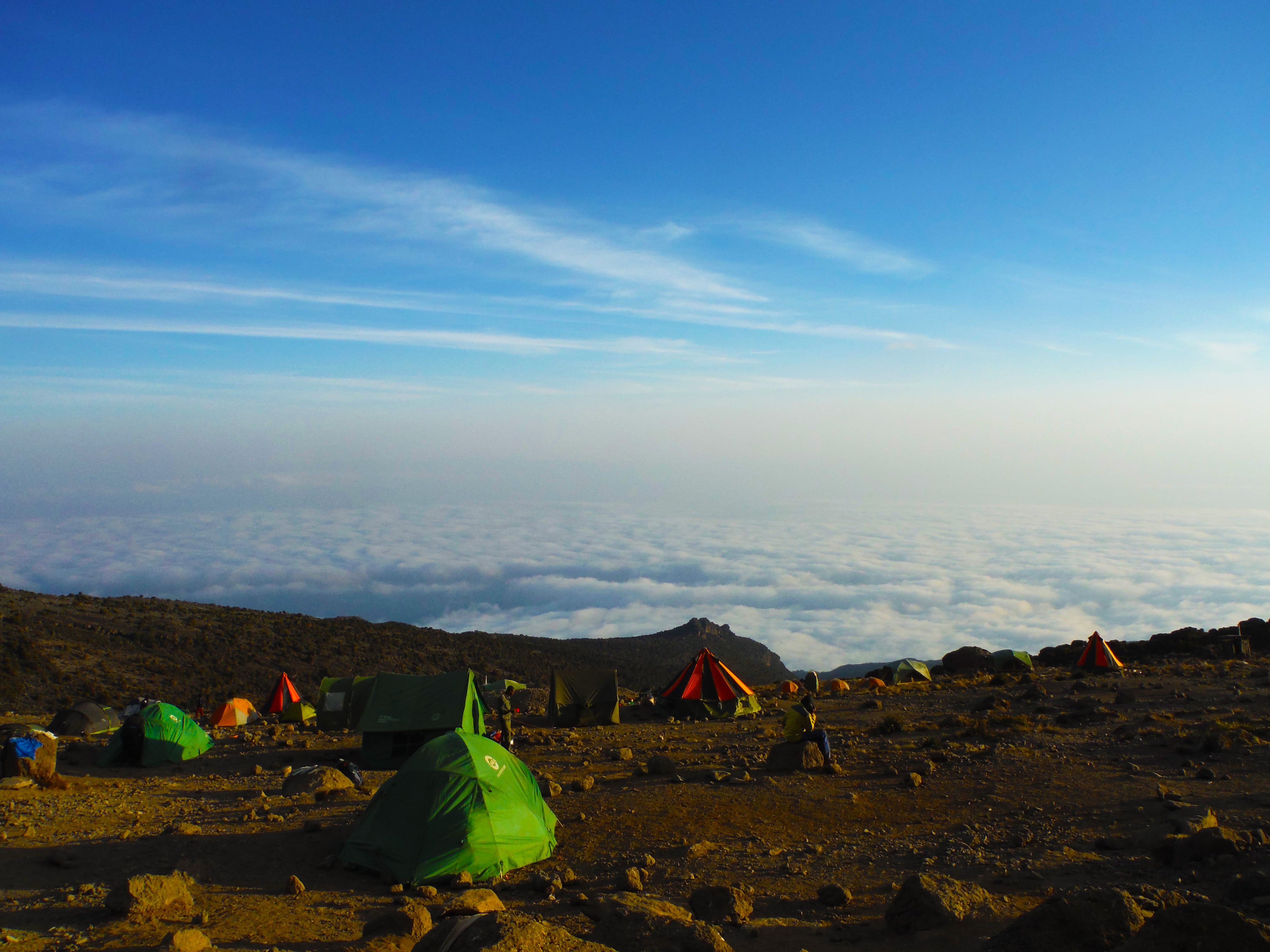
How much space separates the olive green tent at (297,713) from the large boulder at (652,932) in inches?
828

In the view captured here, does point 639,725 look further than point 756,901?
Yes

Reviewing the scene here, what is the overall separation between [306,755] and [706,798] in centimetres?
1075

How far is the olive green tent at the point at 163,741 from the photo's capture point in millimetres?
17219

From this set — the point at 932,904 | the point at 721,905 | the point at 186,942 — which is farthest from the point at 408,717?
the point at 932,904

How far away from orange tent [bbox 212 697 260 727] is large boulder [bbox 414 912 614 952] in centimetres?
2124

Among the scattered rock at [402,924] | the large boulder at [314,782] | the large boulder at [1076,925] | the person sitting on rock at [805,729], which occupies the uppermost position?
the large boulder at [1076,925]

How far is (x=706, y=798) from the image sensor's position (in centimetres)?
1245

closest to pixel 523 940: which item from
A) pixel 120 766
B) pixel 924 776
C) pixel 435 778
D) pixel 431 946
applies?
pixel 431 946

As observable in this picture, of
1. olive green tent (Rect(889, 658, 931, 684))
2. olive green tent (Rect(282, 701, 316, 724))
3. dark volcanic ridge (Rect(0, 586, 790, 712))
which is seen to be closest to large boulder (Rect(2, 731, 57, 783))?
olive green tent (Rect(282, 701, 316, 724))

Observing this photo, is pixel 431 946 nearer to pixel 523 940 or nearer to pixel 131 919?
pixel 523 940

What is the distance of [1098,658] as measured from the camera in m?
Answer: 28.4

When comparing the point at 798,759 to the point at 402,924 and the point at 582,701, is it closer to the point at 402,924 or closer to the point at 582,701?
Result: the point at 402,924

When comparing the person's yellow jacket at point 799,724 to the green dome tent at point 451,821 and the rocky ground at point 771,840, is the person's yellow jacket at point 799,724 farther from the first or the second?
the green dome tent at point 451,821

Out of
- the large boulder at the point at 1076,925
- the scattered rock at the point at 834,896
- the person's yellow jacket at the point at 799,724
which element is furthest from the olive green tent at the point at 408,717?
the large boulder at the point at 1076,925
